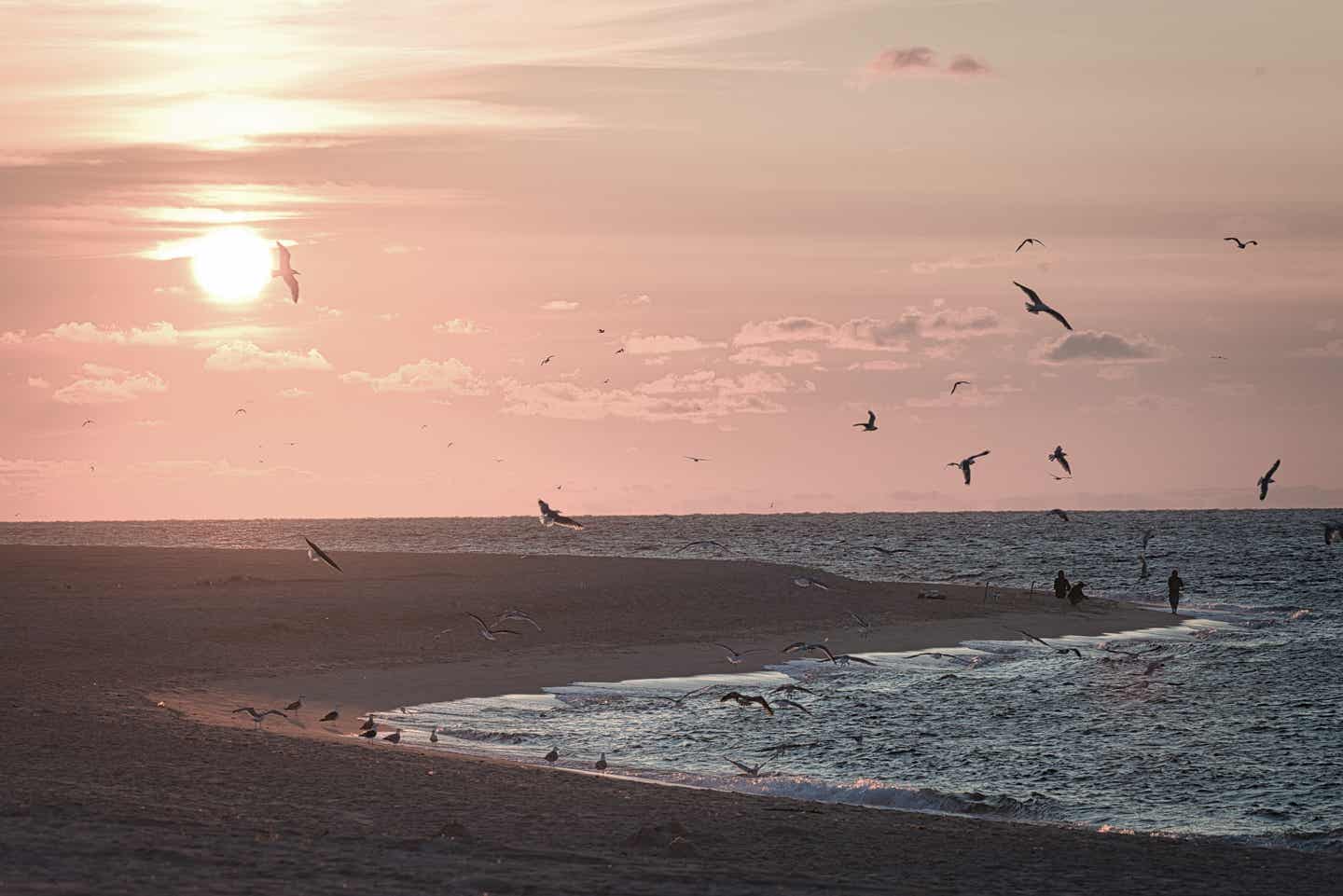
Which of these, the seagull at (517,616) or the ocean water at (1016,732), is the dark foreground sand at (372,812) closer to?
the seagull at (517,616)

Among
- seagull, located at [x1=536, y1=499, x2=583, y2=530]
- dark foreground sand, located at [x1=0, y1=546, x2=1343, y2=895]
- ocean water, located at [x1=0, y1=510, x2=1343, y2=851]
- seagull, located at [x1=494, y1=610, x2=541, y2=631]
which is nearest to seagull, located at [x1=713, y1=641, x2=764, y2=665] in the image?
dark foreground sand, located at [x1=0, y1=546, x2=1343, y2=895]


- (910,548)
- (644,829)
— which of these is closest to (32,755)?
(644,829)

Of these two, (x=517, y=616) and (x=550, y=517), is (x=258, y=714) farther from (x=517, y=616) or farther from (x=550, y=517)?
(x=517, y=616)

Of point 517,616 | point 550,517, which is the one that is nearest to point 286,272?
point 550,517

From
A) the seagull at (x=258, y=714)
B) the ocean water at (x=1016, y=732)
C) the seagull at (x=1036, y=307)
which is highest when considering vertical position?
the seagull at (x=1036, y=307)

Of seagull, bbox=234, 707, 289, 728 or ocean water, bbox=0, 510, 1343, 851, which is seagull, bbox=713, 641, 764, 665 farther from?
seagull, bbox=234, 707, 289, 728

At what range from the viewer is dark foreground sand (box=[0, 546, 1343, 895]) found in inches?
560

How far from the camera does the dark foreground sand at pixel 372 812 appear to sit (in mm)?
14219

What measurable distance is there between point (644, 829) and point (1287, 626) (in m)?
43.7

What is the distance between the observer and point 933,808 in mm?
20594

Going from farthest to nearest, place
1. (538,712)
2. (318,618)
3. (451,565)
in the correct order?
(451,565), (318,618), (538,712)

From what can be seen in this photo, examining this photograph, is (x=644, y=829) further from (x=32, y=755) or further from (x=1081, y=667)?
(x=1081, y=667)

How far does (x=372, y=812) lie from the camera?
17062 millimetres

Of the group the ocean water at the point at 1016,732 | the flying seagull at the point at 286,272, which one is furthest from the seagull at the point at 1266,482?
the flying seagull at the point at 286,272
